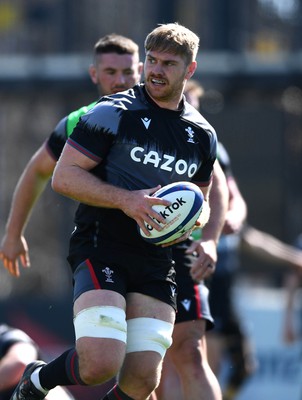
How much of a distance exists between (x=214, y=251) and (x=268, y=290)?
8.49 meters

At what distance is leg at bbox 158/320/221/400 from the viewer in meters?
6.65

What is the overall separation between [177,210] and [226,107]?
8.84m

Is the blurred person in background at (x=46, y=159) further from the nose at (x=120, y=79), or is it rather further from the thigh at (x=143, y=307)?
the thigh at (x=143, y=307)

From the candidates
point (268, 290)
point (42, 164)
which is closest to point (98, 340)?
point (42, 164)

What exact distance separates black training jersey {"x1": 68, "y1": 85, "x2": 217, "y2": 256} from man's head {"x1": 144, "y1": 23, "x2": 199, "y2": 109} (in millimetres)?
107

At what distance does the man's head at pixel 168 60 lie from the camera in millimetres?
5918

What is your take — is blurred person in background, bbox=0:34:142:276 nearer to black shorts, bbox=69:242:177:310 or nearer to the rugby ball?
black shorts, bbox=69:242:177:310

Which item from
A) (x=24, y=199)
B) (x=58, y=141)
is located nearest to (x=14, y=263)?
(x=24, y=199)

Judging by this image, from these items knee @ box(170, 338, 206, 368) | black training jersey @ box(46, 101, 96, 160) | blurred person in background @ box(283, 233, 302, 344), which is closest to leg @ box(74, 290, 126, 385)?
knee @ box(170, 338, 206, 368)

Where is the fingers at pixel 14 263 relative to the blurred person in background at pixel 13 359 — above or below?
above

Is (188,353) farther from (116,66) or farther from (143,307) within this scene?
(116,66)

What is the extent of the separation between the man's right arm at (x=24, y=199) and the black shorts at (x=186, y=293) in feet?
3.05

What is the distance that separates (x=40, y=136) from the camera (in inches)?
682

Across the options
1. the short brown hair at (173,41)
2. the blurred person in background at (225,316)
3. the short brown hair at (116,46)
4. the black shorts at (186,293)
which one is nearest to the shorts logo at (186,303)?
the black shorts at (186,293)
